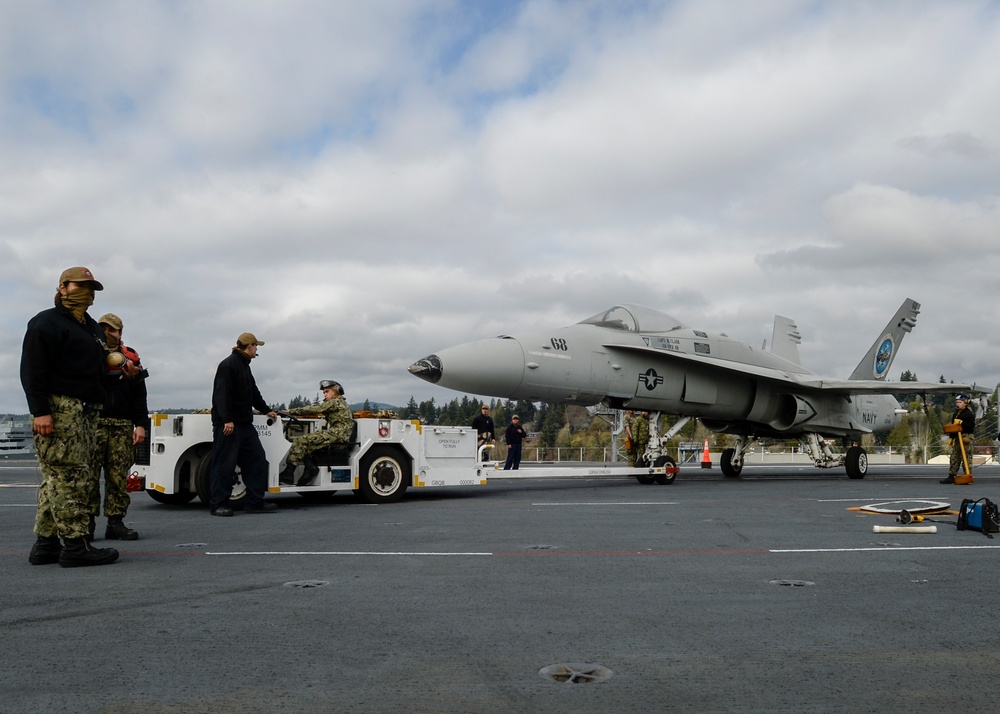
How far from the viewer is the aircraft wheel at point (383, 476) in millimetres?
10695

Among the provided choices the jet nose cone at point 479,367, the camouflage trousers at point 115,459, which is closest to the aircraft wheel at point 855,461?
the jet nose cone at point 479,367

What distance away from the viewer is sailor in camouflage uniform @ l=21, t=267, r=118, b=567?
17.5 feet

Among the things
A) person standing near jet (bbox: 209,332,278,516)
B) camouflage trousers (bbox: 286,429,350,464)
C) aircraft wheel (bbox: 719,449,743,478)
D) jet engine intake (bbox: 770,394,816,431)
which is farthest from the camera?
aircraft wheel (bbox: 719,449,743,478)

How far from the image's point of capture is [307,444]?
10289 millimetres

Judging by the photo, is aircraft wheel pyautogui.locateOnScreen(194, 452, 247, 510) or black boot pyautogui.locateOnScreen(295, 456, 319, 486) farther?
black boot pyautogui.locateOnScreen(295, 456, 319, 486)

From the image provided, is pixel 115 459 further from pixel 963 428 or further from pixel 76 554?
pixel 963 428

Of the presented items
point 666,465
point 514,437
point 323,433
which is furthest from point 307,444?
point 514,437

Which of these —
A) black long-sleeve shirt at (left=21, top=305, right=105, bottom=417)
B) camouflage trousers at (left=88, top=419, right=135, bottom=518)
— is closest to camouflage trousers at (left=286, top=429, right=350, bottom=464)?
camouflage trousers at (left=88, top=419, right=135, bottom=518)

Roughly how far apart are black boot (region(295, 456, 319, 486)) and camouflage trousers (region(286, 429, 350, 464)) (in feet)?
0.97

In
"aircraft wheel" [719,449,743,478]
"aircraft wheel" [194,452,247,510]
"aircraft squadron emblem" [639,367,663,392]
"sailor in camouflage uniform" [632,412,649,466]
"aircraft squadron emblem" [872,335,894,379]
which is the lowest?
"aircraft wheel" [719,449,743,478]

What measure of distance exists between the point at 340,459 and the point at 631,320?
263 inches

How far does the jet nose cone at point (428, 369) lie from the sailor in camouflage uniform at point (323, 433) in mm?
1415

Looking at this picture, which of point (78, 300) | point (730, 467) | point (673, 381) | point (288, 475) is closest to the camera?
point (78, 300)

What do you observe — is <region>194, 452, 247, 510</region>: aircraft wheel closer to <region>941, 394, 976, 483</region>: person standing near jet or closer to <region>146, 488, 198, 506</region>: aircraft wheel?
<region>146, 488, 198, 506</region>: aircraft wheel
